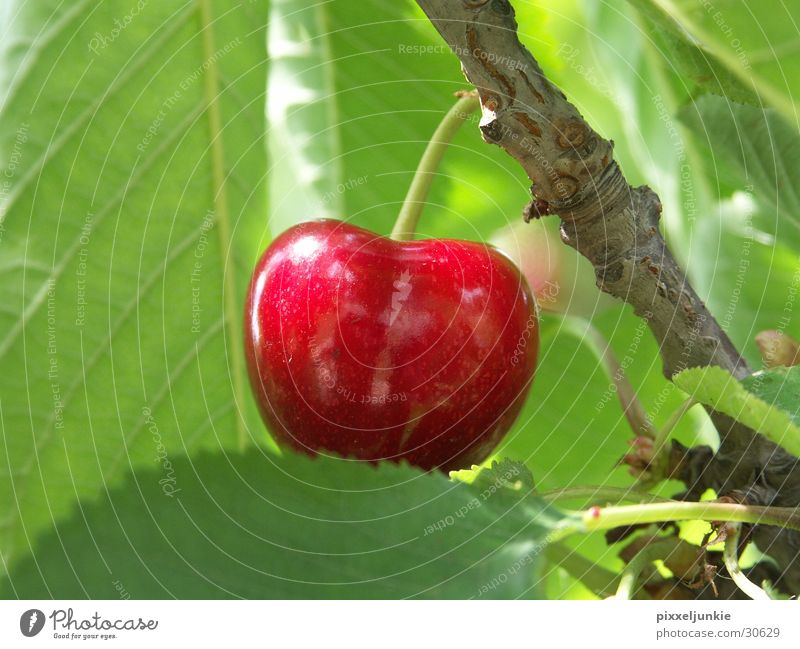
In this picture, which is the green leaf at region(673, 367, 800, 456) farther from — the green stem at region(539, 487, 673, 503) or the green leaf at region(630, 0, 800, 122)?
the green leaf at region(630, 0, 800, 122)

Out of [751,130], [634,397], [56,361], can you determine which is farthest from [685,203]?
[56,361]

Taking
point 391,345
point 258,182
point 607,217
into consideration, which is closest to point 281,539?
point 391,345

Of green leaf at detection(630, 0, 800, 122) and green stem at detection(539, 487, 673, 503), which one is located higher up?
green leaf at detection(630, 0, 800, 122)

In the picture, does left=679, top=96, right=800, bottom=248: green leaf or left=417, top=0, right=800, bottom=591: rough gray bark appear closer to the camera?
left=417, top=0, right=800, bottom=591: rough gray bark

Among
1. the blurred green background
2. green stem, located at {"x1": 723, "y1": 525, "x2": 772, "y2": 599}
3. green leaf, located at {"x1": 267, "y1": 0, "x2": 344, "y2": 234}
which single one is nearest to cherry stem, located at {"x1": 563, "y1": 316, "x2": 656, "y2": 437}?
the blurred green background

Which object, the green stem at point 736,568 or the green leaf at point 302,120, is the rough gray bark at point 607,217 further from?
the green leaf at point 302,120

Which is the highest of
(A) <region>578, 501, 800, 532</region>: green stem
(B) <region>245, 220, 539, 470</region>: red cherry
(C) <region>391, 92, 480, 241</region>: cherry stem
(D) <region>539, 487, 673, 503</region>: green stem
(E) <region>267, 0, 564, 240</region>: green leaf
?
(E) <region>267, 0, 564, 240</region>: green leaf

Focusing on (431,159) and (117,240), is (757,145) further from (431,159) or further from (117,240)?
(117,240)
